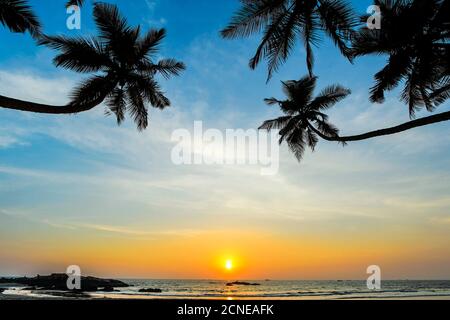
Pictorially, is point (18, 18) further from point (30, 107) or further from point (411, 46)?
point (411, 46)

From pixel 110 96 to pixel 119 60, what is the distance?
217 centimetres

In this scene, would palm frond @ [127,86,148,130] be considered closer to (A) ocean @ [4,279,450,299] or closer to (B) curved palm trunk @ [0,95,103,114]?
(B) curved palm trunk @ [0,95,103,114]

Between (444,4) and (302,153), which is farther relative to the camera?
(302,153)

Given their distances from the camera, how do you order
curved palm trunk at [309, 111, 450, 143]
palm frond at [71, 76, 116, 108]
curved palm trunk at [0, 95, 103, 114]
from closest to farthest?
curved palm trunk at [0, 95, 103, 114]
curved palm trunk at [309, 111, 450, 143]
palm frond at [71, 76, 116, 108]

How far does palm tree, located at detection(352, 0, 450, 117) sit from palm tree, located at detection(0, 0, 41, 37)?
907 centimetres

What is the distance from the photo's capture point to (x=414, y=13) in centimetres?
978

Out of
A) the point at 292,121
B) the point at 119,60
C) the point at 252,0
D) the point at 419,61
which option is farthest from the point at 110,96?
the point at 419,61

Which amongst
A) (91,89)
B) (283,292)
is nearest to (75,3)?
(91,89)

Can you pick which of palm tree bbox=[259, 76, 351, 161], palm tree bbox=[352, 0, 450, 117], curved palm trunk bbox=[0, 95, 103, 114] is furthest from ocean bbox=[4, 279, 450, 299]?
curved palm trunk bbox=[0, 95, 103, 114]

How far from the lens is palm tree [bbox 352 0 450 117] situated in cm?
978

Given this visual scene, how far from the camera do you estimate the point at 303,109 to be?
19.5 metres

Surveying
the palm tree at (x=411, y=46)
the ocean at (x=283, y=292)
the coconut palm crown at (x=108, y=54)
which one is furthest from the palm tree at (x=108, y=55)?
the ocean at (x=283, y=292)
